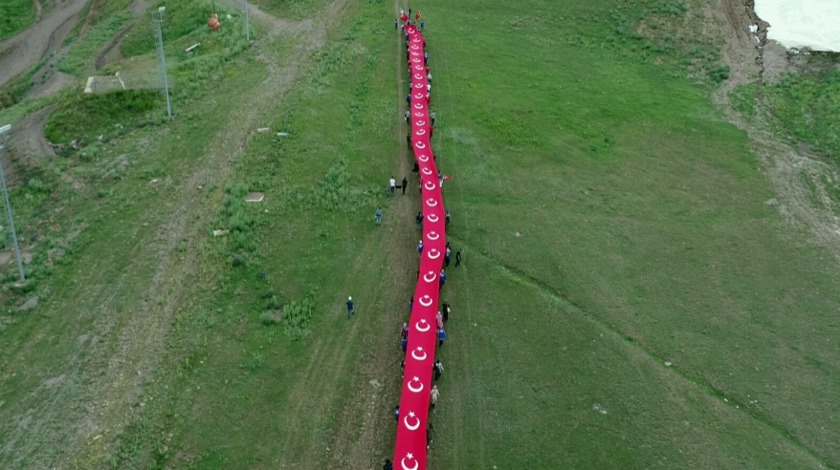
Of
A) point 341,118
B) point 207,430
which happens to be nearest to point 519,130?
point 341,118

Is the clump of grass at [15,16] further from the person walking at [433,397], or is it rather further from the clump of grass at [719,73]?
the clump of grass at [719,73]

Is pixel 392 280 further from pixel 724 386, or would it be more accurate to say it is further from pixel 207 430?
pixel 724 386

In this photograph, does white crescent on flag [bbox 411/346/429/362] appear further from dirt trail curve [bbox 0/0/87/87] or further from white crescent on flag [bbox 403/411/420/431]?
dirt trail curve [bbox 0/0/87/87]

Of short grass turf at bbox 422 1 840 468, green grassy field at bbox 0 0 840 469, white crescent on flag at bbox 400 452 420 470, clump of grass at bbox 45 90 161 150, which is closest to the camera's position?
white crescent on flag at bbox 400 452 420 470

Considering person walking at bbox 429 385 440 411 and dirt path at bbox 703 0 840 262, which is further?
dirt path at bbox 703 0 840 262

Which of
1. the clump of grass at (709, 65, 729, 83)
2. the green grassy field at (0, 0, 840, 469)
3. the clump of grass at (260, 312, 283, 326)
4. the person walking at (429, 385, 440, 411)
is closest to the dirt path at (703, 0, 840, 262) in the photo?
the clump of grass at (709, 65, 729, 83)

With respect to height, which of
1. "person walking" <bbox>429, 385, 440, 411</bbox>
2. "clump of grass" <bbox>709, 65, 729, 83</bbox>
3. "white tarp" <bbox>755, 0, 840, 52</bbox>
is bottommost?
"person walking" <bbox>429, 385, 440, 411</bbox>

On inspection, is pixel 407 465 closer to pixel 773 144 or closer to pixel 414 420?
pixel 414 420
